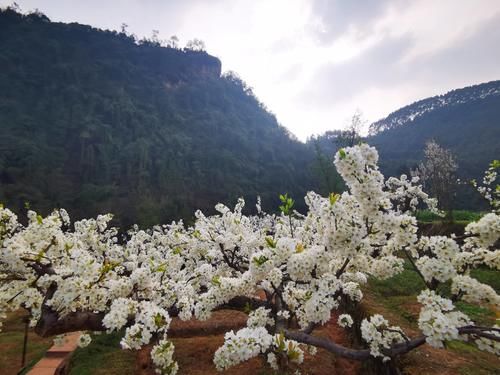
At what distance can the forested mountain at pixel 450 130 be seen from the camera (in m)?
67.2

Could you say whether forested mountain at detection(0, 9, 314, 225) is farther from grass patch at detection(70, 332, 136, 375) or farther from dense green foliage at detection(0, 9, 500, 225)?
grass patch at detection(70, 332, 136, 375)

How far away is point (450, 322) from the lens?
10.5ft

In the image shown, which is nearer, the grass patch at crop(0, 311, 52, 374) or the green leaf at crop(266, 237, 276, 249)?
the green leaf at crop(266, 237, 276, 249)

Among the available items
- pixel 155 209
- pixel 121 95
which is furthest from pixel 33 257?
pixel 121 95

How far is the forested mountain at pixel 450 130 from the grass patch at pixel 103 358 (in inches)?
2259

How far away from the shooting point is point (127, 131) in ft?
289

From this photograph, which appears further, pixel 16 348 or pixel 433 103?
pixel 433 103

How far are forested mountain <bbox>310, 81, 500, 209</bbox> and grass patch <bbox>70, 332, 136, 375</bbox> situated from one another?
57.4 meters

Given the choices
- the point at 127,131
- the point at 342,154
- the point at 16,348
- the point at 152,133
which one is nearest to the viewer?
the point at 342,154

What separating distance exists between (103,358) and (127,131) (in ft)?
287

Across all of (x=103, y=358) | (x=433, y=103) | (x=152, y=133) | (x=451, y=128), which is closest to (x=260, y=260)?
(x=103, y=358)

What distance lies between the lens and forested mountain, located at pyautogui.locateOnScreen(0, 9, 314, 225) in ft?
183

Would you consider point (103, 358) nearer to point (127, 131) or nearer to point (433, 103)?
point (127, 131)

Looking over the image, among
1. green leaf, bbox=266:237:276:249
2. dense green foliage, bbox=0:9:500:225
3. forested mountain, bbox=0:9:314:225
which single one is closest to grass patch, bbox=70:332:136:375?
green leaf, bbox=266:237:276:249
